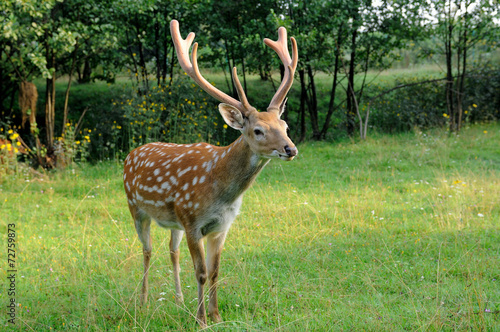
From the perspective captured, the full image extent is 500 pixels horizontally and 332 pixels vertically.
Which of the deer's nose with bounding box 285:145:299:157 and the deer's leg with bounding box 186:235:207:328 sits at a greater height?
the deer's nose with bounding box 285:145:299:157

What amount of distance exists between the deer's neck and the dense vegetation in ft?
19.8

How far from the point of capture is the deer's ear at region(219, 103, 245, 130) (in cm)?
374

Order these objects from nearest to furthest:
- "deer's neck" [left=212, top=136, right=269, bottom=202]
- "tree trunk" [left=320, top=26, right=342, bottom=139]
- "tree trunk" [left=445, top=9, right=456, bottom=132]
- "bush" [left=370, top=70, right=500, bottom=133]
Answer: "deer's neck" [left=212, top=136, right=269, bottom=202]
"tree trunk" [left=320, top=26, right=342, bottom=139]
"tree trunk" [left=445, top=9, right=456, bottom=132]
"bush" [left=370, top=70, right=500, bottom=133]

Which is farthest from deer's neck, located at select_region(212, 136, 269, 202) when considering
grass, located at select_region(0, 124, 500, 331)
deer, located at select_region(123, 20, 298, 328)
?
grass, located at select_region(0, 124, 500, 331)

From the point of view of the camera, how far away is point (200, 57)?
13508 mm

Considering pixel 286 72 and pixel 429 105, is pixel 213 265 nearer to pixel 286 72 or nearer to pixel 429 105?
pixel 286 72

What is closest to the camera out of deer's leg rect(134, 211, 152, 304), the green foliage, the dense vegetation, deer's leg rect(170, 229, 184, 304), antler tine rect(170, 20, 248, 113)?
antler tine rect(170, 20, 248, 113)

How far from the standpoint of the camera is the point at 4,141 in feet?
30.1

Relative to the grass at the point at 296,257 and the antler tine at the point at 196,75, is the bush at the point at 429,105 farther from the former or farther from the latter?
the antler tine at the point at 196,75

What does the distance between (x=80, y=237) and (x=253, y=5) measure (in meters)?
8.23

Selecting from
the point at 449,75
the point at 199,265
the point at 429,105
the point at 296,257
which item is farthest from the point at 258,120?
the point at 429,105

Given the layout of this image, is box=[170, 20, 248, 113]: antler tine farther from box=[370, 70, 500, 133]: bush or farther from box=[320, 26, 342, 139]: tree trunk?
box=[370, 70, 500, 133]: bush

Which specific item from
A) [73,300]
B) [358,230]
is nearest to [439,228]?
[358,230]

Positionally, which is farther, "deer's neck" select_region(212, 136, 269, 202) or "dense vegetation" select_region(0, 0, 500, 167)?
"dense vegetation" select_region(0, 0, 500, 167)
